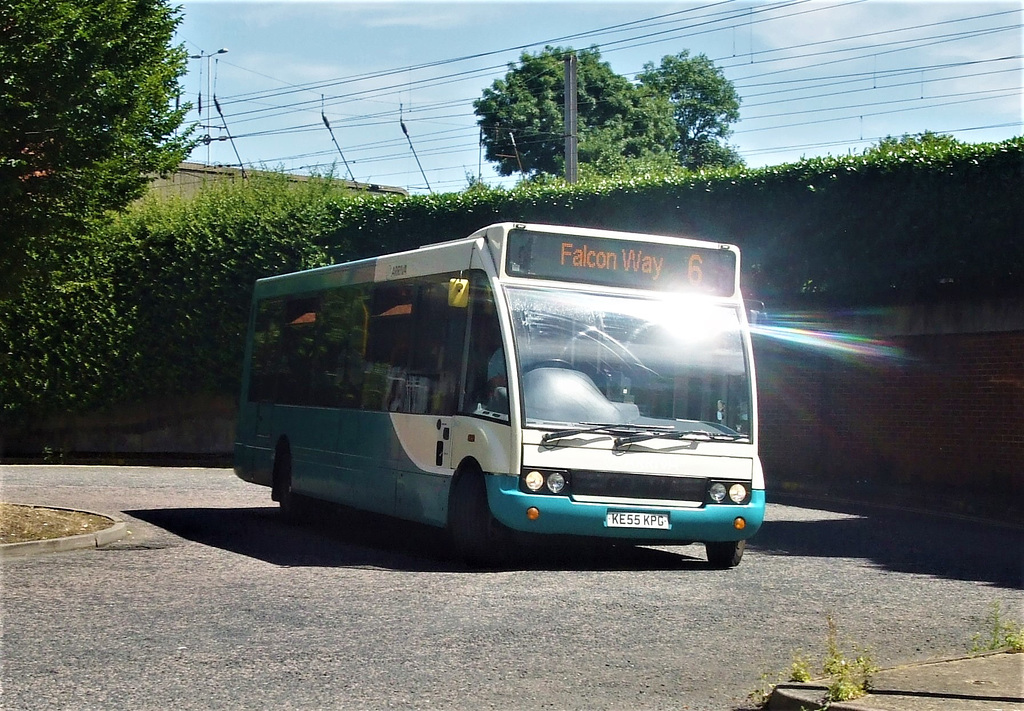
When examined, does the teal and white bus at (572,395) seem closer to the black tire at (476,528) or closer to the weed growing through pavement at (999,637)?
the black tire at (476,528)

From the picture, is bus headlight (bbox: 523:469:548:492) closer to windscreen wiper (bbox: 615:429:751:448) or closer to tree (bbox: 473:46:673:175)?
windscreen wiper (bbox: 615:429:751:448)

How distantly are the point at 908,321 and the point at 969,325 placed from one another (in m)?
1.28

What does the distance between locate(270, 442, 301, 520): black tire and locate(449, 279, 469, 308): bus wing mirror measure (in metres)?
5.03

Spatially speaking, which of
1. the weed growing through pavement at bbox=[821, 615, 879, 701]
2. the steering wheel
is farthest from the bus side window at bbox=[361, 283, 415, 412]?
the weed growing through pavement at bbox=[821, 615, 879, 701]

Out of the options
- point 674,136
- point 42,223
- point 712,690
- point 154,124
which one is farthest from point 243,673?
point 674,136

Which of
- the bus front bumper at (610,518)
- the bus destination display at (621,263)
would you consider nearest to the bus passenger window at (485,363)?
the bus destination display at (621,263)

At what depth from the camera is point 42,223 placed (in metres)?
15.2

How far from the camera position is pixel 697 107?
7475 centimetres

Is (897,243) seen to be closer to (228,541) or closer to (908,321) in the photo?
(908,321)

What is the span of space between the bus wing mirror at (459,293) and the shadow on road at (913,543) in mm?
4019

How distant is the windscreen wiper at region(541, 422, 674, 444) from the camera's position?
1172 centimetres

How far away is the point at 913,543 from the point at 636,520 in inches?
176

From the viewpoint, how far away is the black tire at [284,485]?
16.7m

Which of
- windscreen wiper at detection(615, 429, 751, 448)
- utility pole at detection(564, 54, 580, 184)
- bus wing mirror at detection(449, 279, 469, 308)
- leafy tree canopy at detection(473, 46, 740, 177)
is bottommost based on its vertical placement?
windscreen wiper at detection(615, 429, 751, 448)
